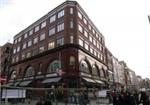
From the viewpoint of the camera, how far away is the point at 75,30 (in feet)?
121

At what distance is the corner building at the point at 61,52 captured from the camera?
34094mm

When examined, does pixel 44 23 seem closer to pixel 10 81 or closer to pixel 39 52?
pixel 39 52

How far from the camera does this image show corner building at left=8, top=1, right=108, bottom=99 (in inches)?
1342

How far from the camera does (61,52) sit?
118 ft

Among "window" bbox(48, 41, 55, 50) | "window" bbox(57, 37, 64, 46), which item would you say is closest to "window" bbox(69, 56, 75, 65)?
"window" bbox(57, 37, 64, 46)

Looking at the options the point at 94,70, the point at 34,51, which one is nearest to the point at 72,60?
the point at 94,70

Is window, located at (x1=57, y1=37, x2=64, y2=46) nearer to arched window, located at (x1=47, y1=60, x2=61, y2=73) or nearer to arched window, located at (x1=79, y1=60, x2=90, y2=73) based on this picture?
arched window, located at (x1=47, y1=60, x2=61, y2=73)

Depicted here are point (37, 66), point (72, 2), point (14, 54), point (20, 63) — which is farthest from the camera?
point (14, 54)

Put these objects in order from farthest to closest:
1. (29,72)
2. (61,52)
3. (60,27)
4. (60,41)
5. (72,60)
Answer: (29,72), (60,27), (60,41), (61,52), (72,60)

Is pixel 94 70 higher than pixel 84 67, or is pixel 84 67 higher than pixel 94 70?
pixel 84 67

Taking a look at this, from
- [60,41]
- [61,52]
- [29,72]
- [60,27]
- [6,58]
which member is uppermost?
[60,27]

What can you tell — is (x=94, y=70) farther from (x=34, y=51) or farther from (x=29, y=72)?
(x=29, y=72)

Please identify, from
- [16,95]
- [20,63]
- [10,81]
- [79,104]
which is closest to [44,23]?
[20,63]

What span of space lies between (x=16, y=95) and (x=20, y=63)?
40.9 m
